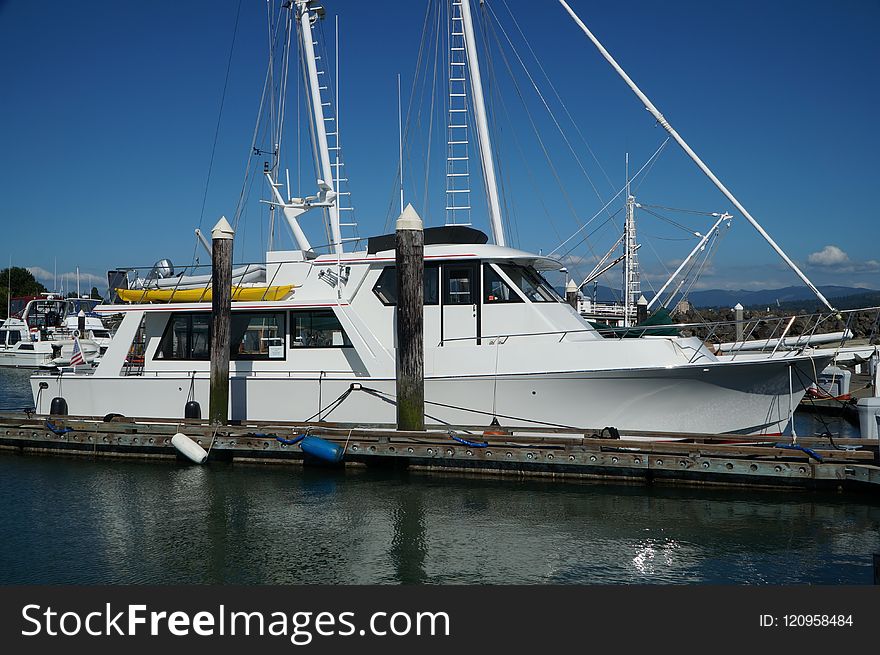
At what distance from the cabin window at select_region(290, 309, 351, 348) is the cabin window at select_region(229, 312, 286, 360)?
30 centimetres

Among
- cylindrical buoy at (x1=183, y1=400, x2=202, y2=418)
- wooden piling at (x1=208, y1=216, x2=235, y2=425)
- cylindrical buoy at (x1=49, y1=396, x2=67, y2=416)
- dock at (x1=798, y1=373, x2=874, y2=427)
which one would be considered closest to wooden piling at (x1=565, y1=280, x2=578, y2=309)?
dock at (x1=798, y1=373, x2=874, y2=427)

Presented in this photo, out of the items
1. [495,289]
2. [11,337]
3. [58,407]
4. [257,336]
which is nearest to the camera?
[495,289]

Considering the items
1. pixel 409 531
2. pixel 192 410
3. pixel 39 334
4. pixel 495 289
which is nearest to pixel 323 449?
pixel 409 531

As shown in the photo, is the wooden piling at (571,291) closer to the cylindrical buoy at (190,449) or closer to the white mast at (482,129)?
the white mast at (482,129)

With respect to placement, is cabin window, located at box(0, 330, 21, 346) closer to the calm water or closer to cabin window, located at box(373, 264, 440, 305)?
the calm water

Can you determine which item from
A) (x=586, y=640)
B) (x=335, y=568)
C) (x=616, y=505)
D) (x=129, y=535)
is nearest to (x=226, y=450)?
(x=129, y=535)

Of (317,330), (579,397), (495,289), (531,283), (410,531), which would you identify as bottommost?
(410,531)

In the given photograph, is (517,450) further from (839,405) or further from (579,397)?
(839,405)

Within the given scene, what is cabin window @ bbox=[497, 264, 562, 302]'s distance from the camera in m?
13.7

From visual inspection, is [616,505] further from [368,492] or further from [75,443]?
[75,443]

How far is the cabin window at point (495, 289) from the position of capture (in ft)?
44.4

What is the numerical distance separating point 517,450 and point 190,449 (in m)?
5.72

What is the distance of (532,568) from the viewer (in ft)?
27.5

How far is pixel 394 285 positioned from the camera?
1418 centimetres
